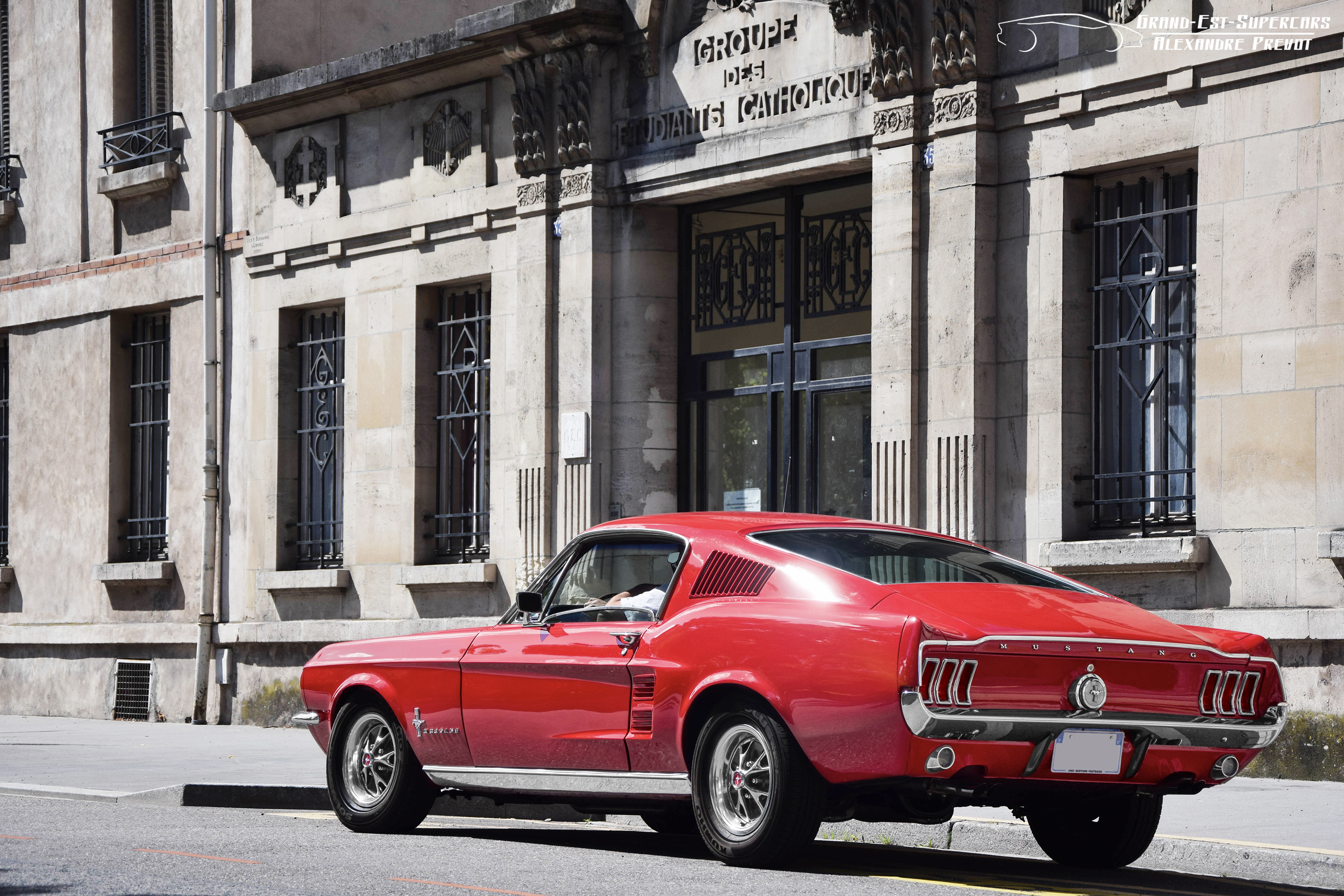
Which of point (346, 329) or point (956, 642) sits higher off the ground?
point (346, 329)

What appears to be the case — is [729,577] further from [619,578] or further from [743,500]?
[743,500]

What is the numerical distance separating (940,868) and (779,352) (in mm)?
7914

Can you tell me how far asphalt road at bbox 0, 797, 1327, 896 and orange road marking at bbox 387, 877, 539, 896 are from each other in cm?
2

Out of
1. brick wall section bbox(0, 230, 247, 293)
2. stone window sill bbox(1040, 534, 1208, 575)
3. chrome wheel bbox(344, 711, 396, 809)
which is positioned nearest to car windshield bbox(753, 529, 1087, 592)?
chrome wheel bbox(344, 711, 396, 809)

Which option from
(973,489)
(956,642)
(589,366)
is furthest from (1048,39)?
(956,642)

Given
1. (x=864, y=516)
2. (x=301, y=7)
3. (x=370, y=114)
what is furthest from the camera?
(x=301, y=7)

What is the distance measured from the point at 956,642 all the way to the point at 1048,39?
7310 mm

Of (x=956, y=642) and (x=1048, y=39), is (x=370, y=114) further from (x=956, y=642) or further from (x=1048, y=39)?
(x=956, y=642)

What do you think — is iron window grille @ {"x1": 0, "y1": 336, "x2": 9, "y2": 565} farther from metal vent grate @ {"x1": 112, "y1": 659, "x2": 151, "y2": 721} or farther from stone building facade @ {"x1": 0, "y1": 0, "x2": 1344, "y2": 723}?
metal vent grate @ {"x1": 112, "y1": 659, "x2": 151, "y2": 721}

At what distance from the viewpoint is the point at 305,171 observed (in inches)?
757

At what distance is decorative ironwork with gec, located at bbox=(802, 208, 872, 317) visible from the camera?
15.1 m

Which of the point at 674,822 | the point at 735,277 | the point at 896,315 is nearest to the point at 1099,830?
the point at 674,822

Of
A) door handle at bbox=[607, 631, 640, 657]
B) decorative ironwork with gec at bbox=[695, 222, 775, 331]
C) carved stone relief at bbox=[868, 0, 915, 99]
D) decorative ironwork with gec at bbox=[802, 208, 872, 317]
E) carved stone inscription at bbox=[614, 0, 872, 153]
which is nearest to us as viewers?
door handle at bbox=[607, 631, 640, 657]

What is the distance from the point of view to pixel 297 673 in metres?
18.6
